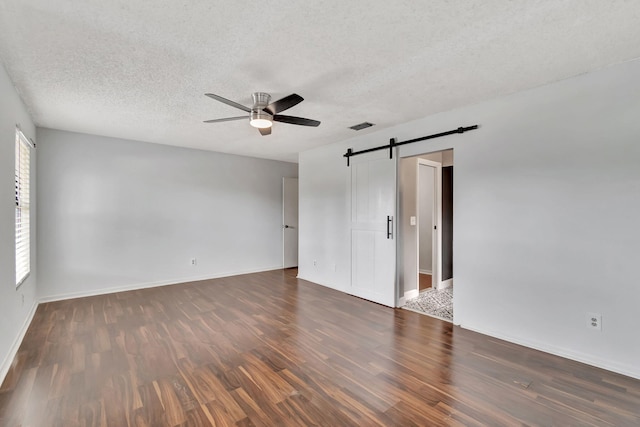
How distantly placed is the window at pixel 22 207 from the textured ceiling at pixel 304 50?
1.71ft

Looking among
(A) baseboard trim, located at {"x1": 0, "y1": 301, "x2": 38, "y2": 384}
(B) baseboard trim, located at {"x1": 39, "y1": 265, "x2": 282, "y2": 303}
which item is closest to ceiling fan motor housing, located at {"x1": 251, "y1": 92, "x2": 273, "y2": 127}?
(A) baseboard trim, located at {"x1": 0, "y1": 301, "x2": 38, "y2": 384}

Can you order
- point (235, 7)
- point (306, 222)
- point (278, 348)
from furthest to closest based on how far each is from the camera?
point (306, 222), point (278, 348), point (235, 7)

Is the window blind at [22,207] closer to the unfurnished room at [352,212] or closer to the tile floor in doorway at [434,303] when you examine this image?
the unfurnished room at [352,212]

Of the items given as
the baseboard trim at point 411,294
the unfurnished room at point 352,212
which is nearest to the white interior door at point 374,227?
the unfurnished room at point 352,212

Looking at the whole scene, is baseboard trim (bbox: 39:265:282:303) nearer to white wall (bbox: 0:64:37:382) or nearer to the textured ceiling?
white wall (bbox: 0:64:37:382)

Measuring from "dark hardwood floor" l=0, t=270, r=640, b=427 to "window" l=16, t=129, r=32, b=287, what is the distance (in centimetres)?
70

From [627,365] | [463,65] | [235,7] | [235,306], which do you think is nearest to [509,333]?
[627,365]

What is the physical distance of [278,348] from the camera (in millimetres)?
2807

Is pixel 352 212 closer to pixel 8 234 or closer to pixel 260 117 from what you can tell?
pixel 260 117

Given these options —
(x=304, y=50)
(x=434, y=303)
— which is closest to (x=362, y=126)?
(x=304, y=50)

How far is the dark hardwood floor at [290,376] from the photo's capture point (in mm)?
1868

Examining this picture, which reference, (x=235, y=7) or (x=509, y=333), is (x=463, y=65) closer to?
(x=235, y=7)

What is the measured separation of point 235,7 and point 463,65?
1823 millimetres

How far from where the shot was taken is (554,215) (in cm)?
271
